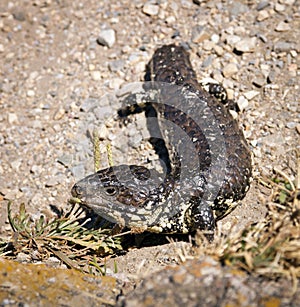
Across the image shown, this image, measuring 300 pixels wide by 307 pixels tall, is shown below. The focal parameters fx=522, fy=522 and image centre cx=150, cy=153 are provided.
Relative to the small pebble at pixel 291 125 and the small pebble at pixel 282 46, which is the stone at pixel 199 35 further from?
the small pebble at pixel 291 125

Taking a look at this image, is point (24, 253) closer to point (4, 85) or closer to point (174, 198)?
point (174, 198)

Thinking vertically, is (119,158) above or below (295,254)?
below

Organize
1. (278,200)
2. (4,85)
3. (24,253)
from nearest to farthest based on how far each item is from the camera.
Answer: (278,200) → (24,253) → (4,85)

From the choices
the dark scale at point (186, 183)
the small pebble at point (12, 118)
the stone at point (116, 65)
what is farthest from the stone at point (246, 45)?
the small pebble at point (12, 118)

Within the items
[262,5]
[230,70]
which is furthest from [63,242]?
[262,5]

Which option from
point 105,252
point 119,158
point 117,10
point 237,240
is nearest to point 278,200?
point 237,240
